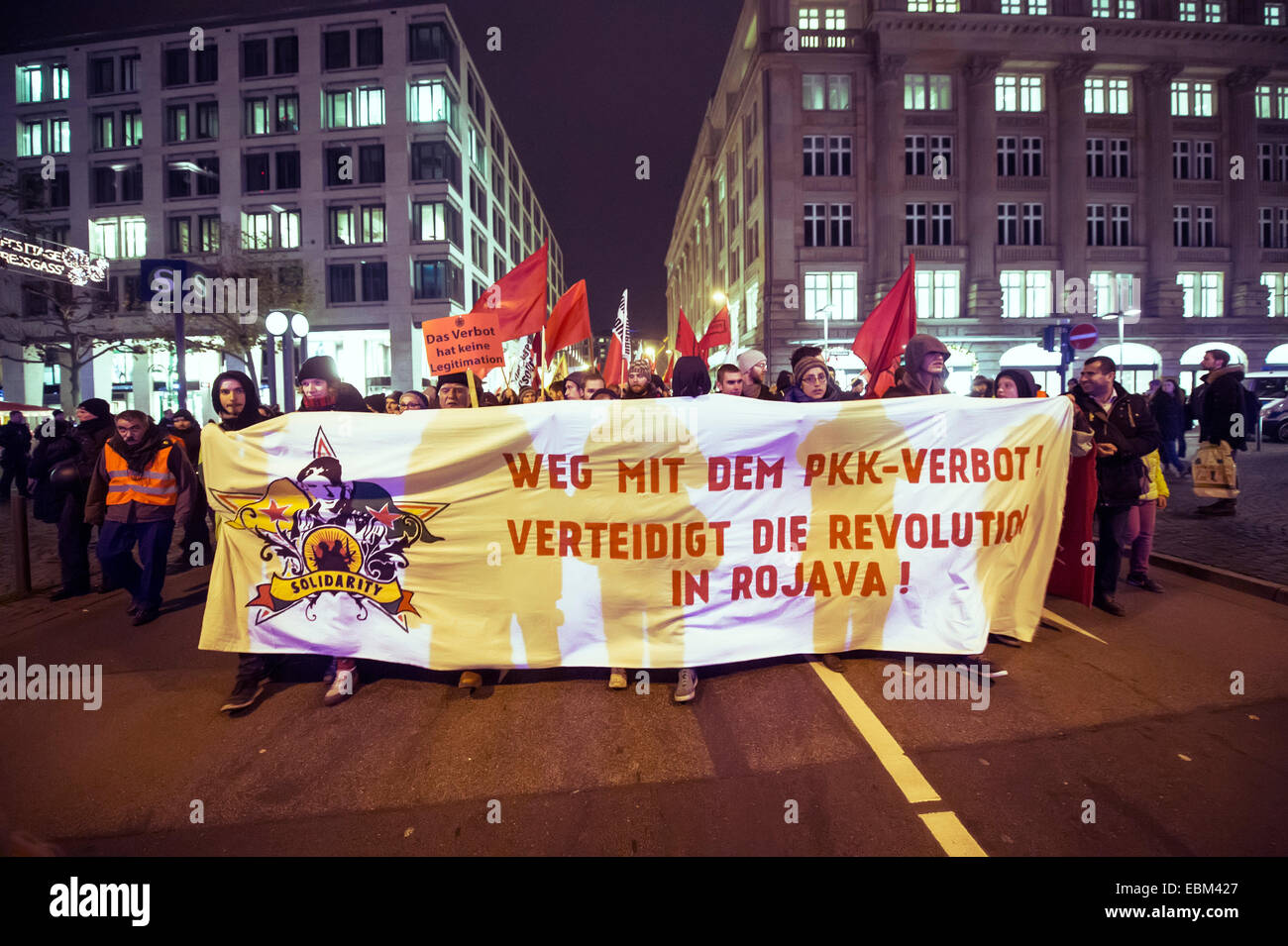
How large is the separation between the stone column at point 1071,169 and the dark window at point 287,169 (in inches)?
1651

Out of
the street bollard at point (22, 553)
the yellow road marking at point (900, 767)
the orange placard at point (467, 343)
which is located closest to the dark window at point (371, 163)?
the street bollard at point (22, 553)

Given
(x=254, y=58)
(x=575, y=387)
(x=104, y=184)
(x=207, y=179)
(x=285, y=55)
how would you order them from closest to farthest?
(x=575, y=387)
(x=285, y=55)
(x=254, y=58)
(x=207, y=179)
(x=104, y=184)

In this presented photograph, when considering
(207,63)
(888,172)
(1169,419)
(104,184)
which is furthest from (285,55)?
(1169,419)

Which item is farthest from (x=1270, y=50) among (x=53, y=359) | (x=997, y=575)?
(x=53, y=359)

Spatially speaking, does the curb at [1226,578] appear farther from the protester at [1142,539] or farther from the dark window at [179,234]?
the dark window at [179,234]

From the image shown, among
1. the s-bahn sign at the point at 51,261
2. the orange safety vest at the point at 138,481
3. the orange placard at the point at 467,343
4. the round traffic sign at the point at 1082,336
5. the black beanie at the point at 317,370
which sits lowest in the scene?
the orange safety vest at the point at 138,481

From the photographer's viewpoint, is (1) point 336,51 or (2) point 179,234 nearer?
(1) point 336,51

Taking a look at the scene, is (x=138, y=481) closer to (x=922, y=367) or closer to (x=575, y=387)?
(x=575, y=387)

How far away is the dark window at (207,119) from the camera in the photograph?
137 feet

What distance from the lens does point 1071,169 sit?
36.3 meters

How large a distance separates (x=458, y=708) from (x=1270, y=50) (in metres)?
53.3

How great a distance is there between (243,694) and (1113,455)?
6346 mm

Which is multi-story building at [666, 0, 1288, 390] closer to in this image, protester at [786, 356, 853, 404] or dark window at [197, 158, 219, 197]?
protester at [786, 356, 853, 404]
